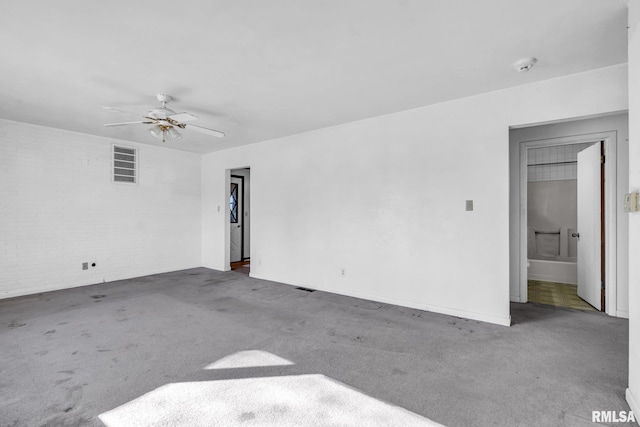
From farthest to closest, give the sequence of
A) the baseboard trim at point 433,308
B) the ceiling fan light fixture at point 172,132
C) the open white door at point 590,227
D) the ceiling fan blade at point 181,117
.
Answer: the open white door at point 590,227 → the ceiling fan light fixture at point 172,132 → the baseboard trim at point 433,308 → the ceiling fan blade at point 181,117

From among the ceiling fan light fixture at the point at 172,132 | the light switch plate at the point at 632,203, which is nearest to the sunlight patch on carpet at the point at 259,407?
the light switch plate at the point at 632,203

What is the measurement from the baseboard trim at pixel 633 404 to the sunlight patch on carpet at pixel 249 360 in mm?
2206

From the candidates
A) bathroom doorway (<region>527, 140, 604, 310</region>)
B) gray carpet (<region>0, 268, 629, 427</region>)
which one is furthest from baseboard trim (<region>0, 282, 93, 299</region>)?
bathroom doorway (<region>527, 140, 604, 310</region>)

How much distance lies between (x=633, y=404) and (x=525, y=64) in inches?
103

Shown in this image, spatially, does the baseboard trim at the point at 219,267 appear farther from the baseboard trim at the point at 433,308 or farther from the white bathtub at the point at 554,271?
the white bathtub at the point at 554,271

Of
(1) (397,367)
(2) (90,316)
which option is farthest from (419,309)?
(2) (90,316)

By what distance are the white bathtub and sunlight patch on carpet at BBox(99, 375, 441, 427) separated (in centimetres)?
474

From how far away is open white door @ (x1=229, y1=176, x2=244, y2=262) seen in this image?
24.2ft

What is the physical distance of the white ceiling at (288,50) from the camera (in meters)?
1.99

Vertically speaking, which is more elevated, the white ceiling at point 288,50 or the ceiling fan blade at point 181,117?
the white ceiling at point 288,50

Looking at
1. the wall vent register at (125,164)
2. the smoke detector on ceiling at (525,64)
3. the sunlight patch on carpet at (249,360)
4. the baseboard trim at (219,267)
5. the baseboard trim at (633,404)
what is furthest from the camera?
the baseboard trim at (219,267)

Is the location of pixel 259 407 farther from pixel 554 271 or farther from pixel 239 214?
pixel 239 214

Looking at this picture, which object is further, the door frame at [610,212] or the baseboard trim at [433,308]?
the door frame at [610,212]

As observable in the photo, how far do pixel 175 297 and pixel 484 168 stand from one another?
441 cm
